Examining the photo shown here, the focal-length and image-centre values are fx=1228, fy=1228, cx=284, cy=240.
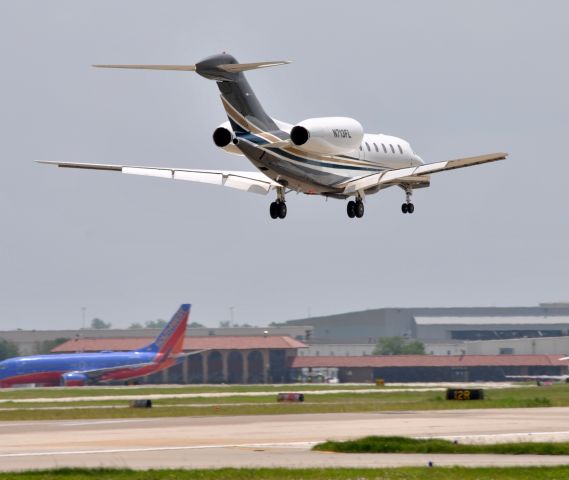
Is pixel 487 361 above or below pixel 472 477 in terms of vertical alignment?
above

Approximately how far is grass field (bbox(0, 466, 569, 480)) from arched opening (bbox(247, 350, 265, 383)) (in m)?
152

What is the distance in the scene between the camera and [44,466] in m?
44.3

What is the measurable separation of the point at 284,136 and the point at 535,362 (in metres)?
132

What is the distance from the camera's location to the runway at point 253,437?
45.5m

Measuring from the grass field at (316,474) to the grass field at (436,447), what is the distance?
6515mm

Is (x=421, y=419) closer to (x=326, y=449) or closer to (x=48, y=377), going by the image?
(x=326, y=449)

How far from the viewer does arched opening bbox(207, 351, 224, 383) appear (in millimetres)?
190375

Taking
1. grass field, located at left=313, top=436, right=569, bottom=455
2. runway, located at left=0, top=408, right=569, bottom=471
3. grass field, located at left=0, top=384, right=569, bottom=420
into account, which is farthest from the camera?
grass field, located at left=0, top=384, right=569, bottom=420

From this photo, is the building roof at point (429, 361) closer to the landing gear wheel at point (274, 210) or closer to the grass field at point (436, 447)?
the landing gear wheel at point (274, 210)

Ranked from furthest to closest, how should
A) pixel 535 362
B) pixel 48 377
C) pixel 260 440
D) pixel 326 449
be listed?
pixel 535 362 < pixel 48 377 < pixel 260 440 < pixel 326 449

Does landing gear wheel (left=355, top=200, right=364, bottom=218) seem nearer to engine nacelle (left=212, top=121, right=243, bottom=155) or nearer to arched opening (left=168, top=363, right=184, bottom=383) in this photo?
engine nacelle (left=212, top=121, right=243, bottom=155)

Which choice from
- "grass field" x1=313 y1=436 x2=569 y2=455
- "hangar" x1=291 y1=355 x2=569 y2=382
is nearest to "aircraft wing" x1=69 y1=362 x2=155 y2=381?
"hangar" x1=291 y1=355 x2=569 y2=382

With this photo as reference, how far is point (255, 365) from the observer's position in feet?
641

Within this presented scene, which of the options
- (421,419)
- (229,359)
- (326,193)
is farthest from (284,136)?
(229,359)
